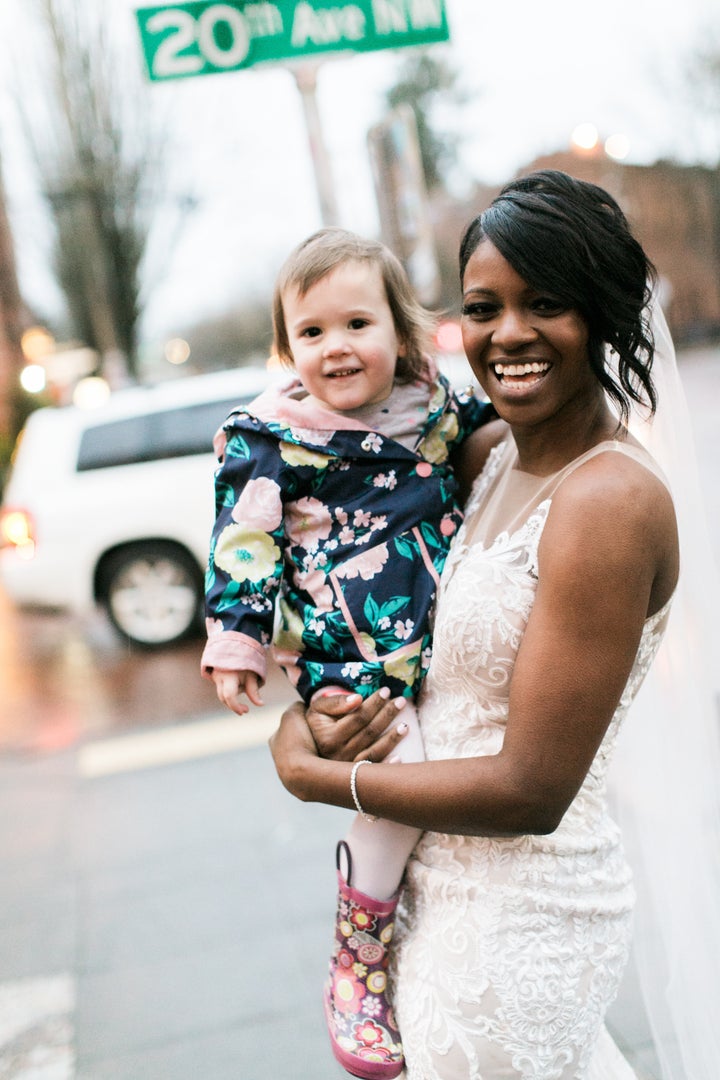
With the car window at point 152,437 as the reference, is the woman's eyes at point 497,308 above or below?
above

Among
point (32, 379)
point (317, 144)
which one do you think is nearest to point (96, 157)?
point (32, 379)

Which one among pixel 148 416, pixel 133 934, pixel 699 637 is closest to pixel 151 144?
pixel 148 416

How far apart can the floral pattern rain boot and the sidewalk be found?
4.31 feet

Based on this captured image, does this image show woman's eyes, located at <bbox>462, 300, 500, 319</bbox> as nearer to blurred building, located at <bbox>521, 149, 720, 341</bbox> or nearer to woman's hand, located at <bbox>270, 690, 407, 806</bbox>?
woman's hand, located at <bbox>270, 690, 407, 806</bbox>

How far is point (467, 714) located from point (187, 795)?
3.52 metres

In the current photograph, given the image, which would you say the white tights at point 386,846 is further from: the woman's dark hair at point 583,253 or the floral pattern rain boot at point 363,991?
the woman's dark hair at point 583,253

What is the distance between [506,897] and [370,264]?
110 cm

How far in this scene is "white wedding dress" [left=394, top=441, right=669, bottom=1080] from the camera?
1.46 meters

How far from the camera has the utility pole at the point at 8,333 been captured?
58.3ft

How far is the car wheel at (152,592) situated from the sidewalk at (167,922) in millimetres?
2127

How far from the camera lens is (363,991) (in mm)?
1650

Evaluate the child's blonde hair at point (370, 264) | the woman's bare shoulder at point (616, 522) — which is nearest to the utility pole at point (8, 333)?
the child's blonde hair at point (370, 264)

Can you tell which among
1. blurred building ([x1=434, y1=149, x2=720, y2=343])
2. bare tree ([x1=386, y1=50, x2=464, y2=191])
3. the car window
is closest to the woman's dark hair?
the car window

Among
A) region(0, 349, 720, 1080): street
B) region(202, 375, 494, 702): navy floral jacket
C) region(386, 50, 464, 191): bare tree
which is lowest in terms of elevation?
region(0, 349, 720, 1080): street
